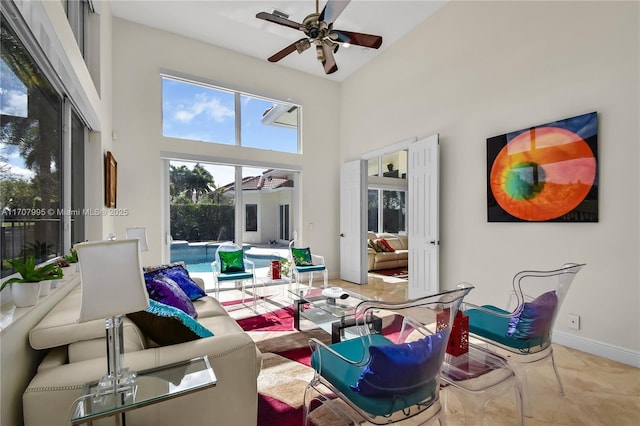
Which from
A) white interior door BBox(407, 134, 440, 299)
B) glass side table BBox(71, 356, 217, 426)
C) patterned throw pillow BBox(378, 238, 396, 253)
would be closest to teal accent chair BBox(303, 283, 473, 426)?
glass side table BBox(71, 356, 217, 426)

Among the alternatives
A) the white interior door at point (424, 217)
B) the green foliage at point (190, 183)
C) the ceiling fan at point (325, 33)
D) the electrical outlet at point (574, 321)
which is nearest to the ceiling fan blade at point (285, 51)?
the ceiling fan at point (325, 33)

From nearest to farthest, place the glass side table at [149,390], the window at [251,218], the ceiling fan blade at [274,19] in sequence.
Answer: the glass side table at [149,390] < the ceiling fan blade at [274,19] < the window at [251,218]

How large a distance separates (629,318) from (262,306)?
3823 mm

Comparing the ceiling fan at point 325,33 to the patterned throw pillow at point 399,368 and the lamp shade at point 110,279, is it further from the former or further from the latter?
the patterned throw pillow at point 399,368

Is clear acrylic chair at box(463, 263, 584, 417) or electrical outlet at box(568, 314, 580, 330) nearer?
clear acrylic chair at box(463, 263, 584, 417)

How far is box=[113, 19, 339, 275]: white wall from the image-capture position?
A: 4.38 m

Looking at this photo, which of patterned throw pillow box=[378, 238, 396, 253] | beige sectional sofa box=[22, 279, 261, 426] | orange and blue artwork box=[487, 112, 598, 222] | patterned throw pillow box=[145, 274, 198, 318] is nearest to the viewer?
beige sectional sofa box=[22, 279, 261, 426]

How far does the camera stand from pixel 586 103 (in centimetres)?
282

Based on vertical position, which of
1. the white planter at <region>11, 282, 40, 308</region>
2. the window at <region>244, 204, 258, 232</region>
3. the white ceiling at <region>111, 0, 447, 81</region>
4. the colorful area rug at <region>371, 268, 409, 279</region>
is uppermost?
the white ceiling at <region>111, 0, 447, 81</region>

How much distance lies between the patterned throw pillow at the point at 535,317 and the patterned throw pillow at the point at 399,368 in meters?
0.89

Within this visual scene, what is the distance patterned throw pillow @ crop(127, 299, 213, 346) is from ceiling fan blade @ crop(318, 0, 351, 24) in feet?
8.81

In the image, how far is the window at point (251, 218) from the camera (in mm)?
5459

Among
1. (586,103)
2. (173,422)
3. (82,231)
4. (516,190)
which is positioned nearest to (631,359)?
(516,190)

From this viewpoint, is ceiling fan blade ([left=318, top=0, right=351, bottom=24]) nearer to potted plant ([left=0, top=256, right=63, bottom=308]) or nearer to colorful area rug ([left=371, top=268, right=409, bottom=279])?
potted plant ([left=0, top=256, right=63, bottom=308])
